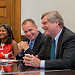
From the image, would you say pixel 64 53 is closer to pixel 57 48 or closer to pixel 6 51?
pixel 57 48

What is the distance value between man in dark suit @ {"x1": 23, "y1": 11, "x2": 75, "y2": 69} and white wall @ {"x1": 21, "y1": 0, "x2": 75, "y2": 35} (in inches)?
115

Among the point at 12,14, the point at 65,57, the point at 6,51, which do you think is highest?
the point at 12,14

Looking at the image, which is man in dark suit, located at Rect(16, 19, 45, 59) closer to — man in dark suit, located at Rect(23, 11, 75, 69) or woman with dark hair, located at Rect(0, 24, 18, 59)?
man in dark suit, located at Rect(23, 11, 75, 69)

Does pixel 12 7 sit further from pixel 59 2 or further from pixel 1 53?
pixel 1 53

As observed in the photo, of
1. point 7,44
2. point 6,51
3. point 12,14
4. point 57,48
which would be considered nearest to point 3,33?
point 7,44

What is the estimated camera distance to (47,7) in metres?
→ 5.32

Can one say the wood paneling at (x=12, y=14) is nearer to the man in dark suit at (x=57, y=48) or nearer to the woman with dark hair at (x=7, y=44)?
the woman with dark hair at (x=7, y=44)

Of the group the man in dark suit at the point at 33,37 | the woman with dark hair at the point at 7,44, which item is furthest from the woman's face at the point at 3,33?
the man in dark suit at the point at 33,37

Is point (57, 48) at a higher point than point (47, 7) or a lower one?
lower

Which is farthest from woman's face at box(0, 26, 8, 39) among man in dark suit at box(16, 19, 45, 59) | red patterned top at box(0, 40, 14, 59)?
man in dark suit at box(16, 19, 45, 59)

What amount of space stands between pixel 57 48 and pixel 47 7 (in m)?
3.28

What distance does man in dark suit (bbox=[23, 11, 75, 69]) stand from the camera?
6.39 ft

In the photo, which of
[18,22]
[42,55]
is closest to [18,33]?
[18,22]

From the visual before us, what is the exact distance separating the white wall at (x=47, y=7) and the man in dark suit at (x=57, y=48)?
2.92 m
